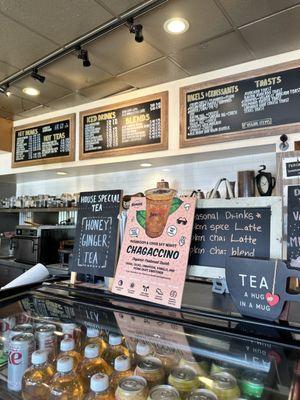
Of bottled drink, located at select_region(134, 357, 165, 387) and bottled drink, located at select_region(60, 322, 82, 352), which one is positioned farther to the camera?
bottled drink, located at select_region(60, 322, 82, 352)

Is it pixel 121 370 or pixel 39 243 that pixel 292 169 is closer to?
pixel 121 370

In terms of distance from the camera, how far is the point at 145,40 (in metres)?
2.31

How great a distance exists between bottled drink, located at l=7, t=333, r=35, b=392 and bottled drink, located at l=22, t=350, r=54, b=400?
0.7 inches

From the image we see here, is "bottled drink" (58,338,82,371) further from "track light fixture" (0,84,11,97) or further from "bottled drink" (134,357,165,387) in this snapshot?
"track light fixture" (0,84,11,97)

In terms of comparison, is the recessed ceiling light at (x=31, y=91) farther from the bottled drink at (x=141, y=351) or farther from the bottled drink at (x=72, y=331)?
the bottled drink at (x=141, y=351)

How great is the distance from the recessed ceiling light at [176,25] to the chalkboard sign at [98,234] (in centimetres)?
138

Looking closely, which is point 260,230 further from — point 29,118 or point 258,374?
point 29,118

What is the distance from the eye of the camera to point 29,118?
13.1 ft

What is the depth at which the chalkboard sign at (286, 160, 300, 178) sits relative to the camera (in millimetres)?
2148

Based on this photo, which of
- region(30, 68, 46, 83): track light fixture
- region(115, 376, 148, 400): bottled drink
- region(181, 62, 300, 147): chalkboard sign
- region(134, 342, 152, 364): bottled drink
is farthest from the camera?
region(30, 68, 46, 83): track light fixture

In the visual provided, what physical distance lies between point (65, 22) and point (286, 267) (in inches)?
85.1

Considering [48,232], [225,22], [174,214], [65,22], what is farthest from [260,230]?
[48,232]

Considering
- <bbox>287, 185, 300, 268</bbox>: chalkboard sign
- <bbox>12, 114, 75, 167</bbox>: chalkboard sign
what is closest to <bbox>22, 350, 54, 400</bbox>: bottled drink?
<bbox>287, 185, 300, 268</bbox>: chalkboard sign

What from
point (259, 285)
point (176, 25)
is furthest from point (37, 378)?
point (176, 25)
